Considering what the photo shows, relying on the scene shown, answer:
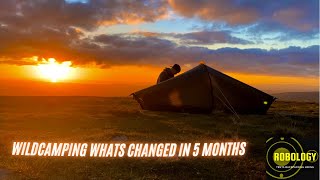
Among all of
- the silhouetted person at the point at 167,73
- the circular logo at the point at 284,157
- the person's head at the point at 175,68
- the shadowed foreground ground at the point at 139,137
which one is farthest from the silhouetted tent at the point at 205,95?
the circular logo at the point at 284,157

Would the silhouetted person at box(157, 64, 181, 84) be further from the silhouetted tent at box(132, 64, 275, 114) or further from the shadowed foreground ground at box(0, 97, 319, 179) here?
the shadowed foreground ground at box(0, 97, 319, 179)

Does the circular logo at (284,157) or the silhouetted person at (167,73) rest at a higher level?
the silhouetted person at (167,73)

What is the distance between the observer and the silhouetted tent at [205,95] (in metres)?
19.7

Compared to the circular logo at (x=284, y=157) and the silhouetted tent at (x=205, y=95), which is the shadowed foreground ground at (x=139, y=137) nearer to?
the circular logo at (x=284, y=157)

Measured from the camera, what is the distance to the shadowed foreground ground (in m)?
8.44

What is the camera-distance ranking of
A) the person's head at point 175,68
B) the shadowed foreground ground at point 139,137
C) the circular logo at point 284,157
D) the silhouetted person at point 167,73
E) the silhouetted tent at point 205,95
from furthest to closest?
the person's head at point 175,68, the silhouetted person at point 167,73, the silhouetted tent at point 205,95, the shadowed foreground ground at point 139,137, the circular logo at point 284,157

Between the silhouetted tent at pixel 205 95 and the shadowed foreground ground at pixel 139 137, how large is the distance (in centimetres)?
96

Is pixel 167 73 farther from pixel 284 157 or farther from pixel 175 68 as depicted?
pixel 284 157

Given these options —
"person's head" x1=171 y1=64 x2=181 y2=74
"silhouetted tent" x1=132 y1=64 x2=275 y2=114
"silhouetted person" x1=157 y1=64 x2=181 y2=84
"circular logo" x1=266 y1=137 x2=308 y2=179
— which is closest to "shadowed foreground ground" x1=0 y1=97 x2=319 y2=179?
"circular logo" x1=266 y1=137 x2=308 y2=179

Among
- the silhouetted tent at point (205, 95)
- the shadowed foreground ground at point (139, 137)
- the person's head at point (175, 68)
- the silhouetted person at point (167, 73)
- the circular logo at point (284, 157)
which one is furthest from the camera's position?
the person's head at point (175, 68)

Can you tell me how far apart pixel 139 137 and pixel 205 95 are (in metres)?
8.25

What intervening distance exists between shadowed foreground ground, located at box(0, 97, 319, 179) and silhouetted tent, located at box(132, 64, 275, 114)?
3.15ft

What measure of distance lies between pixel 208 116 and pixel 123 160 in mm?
9692

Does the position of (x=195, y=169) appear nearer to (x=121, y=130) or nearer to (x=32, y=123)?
(x=121, y=130)
